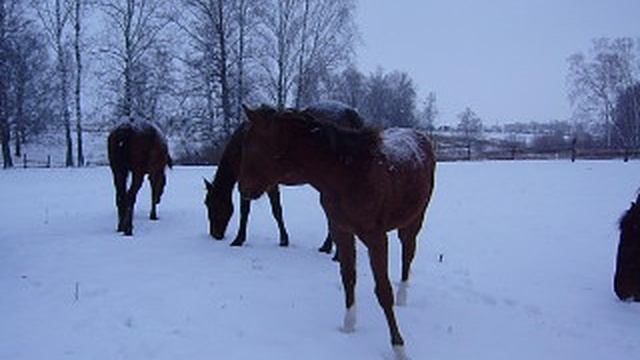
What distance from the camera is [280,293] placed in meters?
5.68

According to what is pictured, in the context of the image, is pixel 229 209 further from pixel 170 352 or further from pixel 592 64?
pixel 592 64

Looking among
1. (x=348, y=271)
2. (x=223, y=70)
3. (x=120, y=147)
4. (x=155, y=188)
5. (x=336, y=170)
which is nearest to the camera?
(x=336, y=170)

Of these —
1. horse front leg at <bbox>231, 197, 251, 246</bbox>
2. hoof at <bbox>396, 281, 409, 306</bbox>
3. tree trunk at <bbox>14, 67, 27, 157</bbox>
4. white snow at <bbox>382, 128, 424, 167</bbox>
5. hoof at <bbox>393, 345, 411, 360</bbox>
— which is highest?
tree trunk at <bbox>14, 67, 27, 157</bbox>

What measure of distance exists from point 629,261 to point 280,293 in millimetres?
4049

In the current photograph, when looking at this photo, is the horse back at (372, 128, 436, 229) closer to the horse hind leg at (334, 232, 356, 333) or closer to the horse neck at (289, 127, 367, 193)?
the horse neck at (289, 127, 367, 193)

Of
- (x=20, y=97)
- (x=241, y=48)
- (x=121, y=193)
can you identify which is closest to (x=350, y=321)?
(x=121, y=193)

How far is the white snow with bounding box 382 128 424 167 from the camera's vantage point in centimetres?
470

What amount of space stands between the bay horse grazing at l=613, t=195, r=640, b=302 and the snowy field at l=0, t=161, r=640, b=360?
0.22 metres

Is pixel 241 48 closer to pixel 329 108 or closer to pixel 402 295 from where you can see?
pixel 329 108

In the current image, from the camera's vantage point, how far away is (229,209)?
8367 millimetres

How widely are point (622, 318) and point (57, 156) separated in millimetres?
39296

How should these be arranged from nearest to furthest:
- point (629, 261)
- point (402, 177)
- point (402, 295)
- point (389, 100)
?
point (402, 177) < point (402, 295) < point (629, 261) < point (389, 100)

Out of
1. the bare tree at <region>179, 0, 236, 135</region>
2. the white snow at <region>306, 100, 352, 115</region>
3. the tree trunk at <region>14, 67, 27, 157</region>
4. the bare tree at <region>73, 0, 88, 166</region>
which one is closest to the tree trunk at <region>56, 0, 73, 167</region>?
the bare tree at <region>73, 0, 88, 166</region>

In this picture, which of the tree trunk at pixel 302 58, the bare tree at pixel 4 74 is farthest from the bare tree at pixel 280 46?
the bare tree at pixel 4 74
